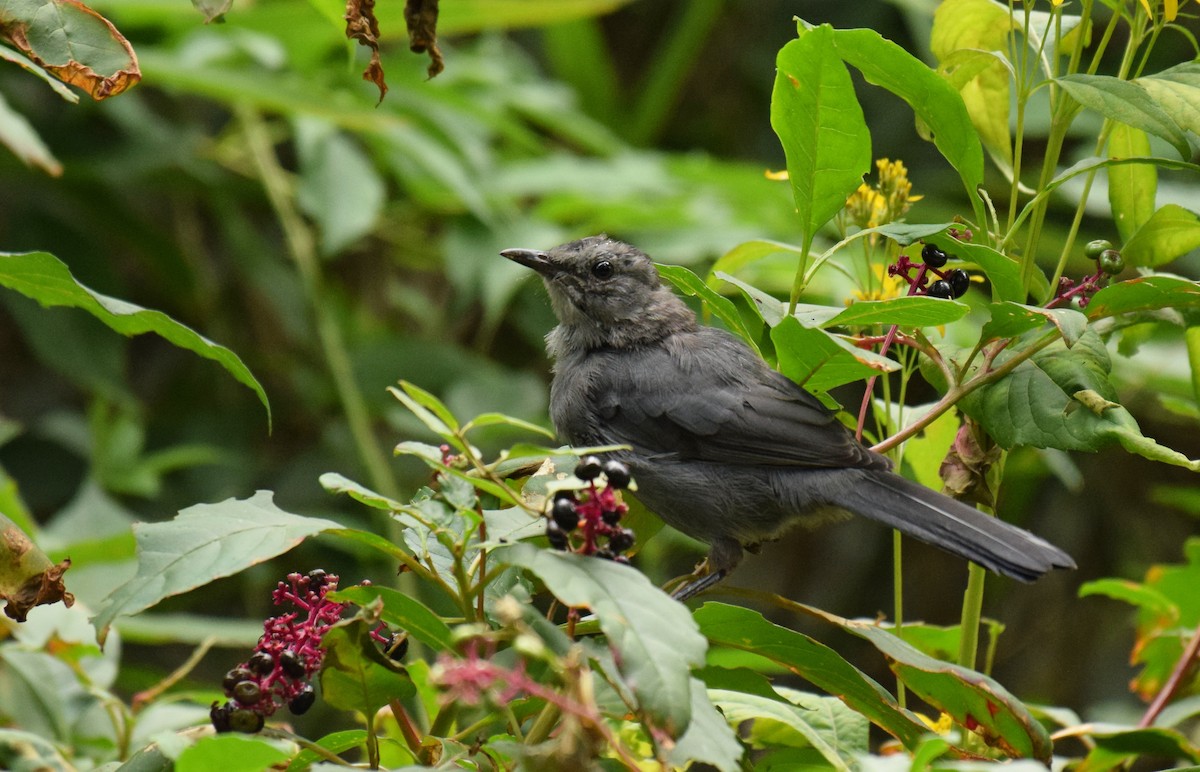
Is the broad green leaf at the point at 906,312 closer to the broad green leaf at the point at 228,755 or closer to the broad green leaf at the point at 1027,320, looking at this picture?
the broad green leaf at the point at 1027,320

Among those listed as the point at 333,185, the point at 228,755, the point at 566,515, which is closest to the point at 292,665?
the point at 228,755

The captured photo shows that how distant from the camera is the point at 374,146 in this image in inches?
195

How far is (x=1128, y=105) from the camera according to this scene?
68.2 inches

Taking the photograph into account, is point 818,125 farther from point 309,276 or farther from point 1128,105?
point 309,276

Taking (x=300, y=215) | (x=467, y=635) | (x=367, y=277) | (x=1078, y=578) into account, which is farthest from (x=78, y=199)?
(x=1078, y=578)

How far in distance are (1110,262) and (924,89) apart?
0.44 metres

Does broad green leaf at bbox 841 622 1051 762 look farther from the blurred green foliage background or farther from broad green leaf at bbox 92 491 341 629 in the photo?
the blurred green foliage background

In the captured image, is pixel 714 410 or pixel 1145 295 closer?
pixel 1145 295

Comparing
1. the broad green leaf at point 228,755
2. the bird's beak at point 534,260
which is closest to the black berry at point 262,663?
the broad green leaf at point 228,755

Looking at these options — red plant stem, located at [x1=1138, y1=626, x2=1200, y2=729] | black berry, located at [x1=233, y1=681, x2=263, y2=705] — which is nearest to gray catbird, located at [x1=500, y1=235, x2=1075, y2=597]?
red plant stem, located at [x1=1138, y1=626, x2=1200, y2=729]

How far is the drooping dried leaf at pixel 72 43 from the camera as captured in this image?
5.65 feet

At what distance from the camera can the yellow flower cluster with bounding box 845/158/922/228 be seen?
2.17 m

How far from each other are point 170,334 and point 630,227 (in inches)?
119

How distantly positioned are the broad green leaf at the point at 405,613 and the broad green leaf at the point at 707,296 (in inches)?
26.5
